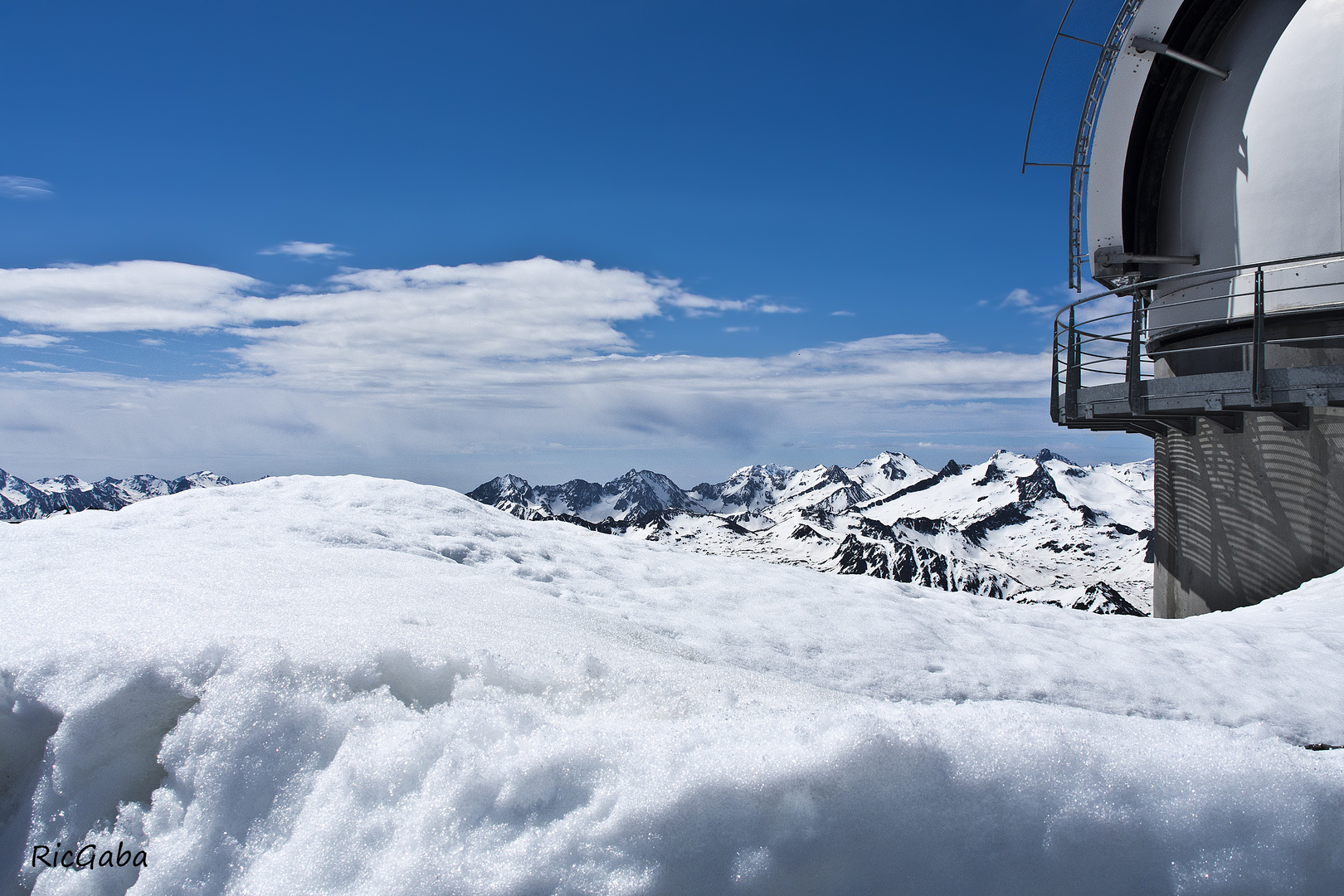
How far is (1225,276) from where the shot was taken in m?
10.2

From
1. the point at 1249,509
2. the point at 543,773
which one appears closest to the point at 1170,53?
the point at 1249,509

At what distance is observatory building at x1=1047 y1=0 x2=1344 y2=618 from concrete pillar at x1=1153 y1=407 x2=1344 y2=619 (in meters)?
0.02

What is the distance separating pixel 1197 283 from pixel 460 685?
1168 centimetres

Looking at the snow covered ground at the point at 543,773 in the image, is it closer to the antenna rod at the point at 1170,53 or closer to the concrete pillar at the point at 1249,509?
the concrete pillar at the point at 1249,509

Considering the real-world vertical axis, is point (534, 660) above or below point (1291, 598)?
above

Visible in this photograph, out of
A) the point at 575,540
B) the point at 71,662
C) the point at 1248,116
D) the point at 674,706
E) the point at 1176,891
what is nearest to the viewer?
the point at 1176,891

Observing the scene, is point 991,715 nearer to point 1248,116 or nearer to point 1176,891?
point 1176,891

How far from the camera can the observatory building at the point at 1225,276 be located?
882 centimetres

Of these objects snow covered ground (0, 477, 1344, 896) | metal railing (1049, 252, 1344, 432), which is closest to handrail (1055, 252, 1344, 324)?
metal railing (1049, 252, 1344, 432)

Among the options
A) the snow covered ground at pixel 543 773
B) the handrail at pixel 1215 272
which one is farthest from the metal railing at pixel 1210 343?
the snow covered ground at pixel 543 773

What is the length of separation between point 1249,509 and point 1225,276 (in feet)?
10.8

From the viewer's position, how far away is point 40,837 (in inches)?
109

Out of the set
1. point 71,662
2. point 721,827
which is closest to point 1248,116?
point 721,827

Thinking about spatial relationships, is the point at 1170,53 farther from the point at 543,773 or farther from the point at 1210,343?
the point at 543,773
